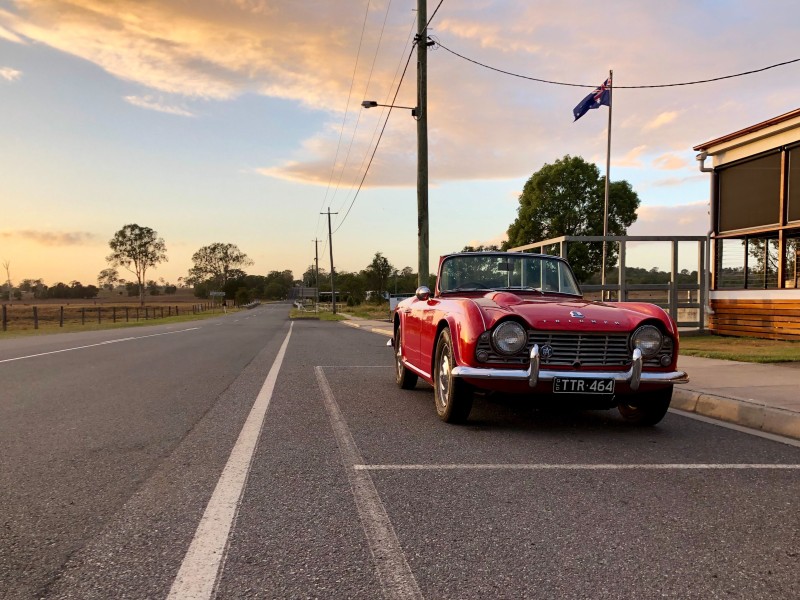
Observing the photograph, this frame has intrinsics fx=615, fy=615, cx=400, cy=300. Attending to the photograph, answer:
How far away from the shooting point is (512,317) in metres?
5.18

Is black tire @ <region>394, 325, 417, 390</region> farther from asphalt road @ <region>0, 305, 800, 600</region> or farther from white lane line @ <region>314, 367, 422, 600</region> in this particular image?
white lane line @ <region>314, 367, 422, 600</region>

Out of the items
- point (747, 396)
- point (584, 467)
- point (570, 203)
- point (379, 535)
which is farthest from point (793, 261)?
point (570, 203)

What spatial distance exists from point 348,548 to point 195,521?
88cm

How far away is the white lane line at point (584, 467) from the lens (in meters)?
4.18

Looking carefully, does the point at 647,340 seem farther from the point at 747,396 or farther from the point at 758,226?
the point at 758,226

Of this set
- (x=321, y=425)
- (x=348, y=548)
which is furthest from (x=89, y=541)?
(x=321, y=425)

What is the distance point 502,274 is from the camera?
6980mm

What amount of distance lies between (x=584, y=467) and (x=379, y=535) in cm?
188

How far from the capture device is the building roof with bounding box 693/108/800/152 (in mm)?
14031

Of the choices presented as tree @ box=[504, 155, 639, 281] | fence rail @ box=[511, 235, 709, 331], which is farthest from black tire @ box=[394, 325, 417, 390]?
tree @ box=[504, 155, 639, 281]

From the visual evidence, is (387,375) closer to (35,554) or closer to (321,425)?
(321,425)

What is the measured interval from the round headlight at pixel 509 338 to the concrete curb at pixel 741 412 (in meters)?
2.50

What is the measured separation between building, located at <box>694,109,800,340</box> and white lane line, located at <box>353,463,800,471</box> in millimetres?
11633

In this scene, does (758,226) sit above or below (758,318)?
above
